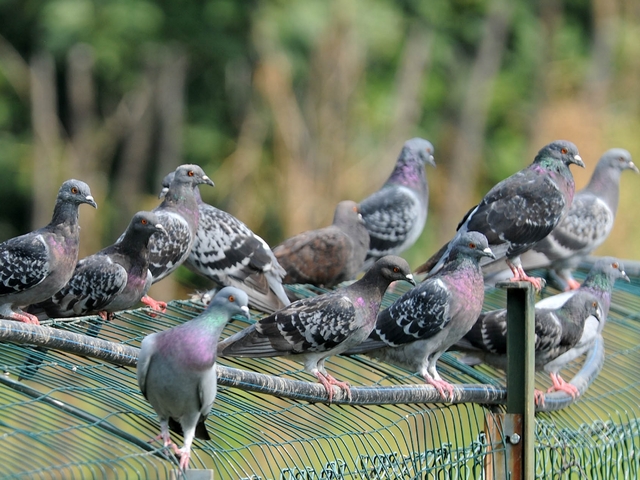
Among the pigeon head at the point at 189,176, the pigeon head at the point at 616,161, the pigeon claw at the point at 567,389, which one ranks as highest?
the pigeon head at the point at 189,176

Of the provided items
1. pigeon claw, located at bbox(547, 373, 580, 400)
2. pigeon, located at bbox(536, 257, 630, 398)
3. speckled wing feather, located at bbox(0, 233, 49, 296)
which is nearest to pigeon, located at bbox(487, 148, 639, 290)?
pigeon, located at bbox(536, 257, 630, 398)

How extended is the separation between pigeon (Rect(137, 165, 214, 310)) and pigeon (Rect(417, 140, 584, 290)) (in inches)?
65.9

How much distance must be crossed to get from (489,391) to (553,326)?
4.55 ft

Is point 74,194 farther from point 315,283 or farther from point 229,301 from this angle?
point 315,283

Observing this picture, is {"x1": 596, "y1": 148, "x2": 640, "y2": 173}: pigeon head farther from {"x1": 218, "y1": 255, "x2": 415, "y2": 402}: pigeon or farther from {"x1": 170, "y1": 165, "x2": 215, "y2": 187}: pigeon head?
{"x1": 218, "y1": 255, "x2": 415, "y2": 402}: pigeon

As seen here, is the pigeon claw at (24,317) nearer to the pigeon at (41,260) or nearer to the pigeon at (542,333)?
the pigeon at (41,260)

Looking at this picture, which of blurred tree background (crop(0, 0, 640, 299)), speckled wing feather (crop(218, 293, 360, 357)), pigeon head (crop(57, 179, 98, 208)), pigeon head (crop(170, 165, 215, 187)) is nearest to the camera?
speckled wing feather (crop(218, 293, 360, 357))

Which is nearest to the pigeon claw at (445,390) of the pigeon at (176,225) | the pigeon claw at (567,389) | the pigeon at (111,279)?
the pigeon claw at (567,389)

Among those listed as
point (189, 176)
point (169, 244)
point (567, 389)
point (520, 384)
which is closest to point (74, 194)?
point (169, 244)

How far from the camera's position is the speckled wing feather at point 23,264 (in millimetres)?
5660

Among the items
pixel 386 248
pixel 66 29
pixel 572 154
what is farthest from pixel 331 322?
pixel 66 29

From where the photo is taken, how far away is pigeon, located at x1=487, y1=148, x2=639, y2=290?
27.5 ft

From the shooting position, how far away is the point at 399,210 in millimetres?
9211

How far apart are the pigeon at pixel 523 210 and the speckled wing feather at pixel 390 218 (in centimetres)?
190
